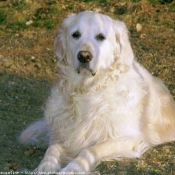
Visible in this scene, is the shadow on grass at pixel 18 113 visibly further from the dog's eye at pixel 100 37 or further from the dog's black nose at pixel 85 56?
the dog's eye at pixel 100 37

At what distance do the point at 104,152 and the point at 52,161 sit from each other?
0.50 m

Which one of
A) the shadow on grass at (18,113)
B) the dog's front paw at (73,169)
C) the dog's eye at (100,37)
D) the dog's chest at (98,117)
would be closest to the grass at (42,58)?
the shadow on grass at (18,113)

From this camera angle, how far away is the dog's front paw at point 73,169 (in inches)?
177

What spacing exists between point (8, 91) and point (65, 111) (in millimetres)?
2685

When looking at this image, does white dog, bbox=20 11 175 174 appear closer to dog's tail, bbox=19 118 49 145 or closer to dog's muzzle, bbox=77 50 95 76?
dog's muzzle, bbox=77 50 95 76

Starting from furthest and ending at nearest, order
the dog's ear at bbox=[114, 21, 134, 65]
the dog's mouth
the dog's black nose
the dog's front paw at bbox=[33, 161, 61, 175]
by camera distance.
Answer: the dog's ear at bbox=[114, 21, 134, 65], the dog's mouth, the dog's black nose, the dog's front paw at bbox=[33, 161, 61, 175]

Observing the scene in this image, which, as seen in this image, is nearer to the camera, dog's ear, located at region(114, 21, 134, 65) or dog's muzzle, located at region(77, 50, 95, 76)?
dog's muzzle, located at region(77, 50, 95, 76)

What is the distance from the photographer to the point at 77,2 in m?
11.4

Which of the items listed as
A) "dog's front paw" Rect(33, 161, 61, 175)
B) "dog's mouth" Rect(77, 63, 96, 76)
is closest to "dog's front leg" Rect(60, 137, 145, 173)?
"dog's front paw" Rect(33, 161, 61, 175)

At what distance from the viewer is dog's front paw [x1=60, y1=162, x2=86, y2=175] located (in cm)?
449

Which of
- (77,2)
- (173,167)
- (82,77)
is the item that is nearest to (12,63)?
(77,2)

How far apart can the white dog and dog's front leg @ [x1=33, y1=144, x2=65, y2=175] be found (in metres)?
0.01

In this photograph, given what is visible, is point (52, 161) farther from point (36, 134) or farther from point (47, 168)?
point (36, 134)

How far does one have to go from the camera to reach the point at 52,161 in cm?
476
